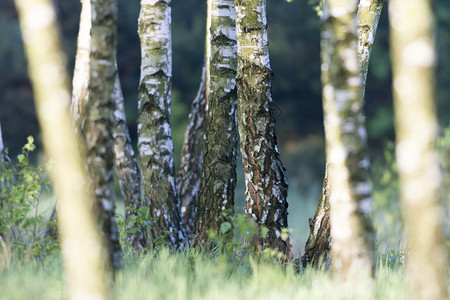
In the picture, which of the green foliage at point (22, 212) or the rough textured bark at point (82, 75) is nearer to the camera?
the rough textured bark at point (82, 75)

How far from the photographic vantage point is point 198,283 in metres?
3.92

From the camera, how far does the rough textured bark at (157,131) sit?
6668mm

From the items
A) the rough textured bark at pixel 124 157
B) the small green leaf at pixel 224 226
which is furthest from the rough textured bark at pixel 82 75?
the rough textured bark at pixel 124 157

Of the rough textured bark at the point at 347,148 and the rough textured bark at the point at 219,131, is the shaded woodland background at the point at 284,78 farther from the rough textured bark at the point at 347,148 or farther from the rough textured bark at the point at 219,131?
the rough textured bark at the point at 347,148

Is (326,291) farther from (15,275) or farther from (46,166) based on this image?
(46,166)

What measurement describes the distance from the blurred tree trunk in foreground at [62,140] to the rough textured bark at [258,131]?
2.60 meters

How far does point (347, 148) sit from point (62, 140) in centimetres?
185

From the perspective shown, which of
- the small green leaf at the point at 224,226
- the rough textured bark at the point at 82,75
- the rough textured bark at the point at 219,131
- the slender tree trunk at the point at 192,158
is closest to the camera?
the small green leaf at the point at 224,226

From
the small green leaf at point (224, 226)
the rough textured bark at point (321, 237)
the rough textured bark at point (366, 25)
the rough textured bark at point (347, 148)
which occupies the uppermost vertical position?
the rough textured bark at point (366, 25)

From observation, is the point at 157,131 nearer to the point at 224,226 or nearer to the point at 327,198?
the point at 327,198

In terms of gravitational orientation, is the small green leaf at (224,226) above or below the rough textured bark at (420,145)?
below

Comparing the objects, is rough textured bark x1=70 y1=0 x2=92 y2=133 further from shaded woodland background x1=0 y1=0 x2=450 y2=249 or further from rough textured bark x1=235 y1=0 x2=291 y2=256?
shaded woodland background x1=0 y1=0 x2=450 y2=249

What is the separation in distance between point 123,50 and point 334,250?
1788 centimetres

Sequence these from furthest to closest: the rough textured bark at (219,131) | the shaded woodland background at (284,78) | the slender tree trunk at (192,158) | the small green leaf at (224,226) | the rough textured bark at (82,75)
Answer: the shaded woodland background at (284,78), the slender tree trunk at (192,158), the rough textured bark at (219,131), the rough textured bark at (82,75), the small green leaf at (224,226)
